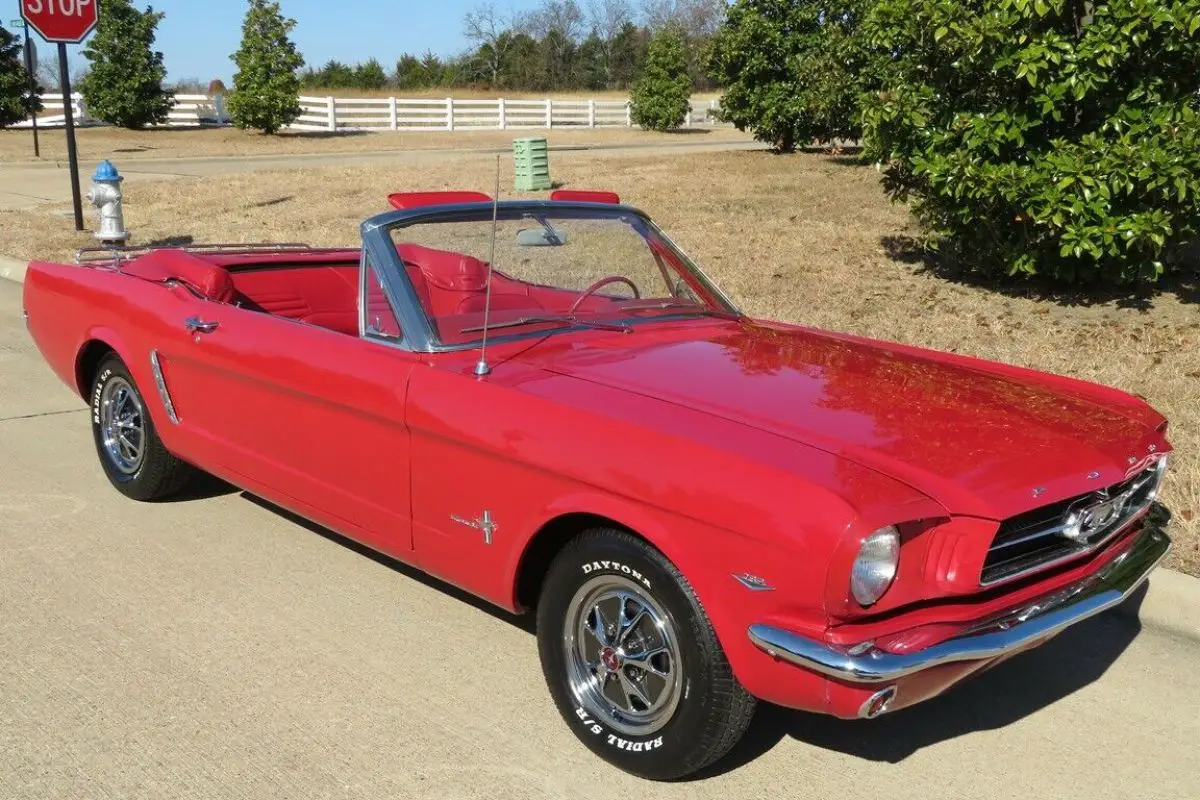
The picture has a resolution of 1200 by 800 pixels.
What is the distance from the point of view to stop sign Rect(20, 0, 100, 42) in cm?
1309

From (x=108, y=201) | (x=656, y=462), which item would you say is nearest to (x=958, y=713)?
(x=656, y=462)

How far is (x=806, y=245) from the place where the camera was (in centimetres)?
1147

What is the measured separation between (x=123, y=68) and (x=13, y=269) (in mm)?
23678

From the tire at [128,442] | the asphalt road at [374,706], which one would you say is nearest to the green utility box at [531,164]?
the tire at [128,442]

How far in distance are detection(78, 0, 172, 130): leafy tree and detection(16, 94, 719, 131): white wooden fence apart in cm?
295

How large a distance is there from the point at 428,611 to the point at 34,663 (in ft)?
4.26

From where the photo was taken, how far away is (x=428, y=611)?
4.38 metres

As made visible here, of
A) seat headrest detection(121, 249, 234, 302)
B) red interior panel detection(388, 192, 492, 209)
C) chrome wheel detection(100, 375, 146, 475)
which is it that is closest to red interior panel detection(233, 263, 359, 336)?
seat headrest detection(121, 249, 234, 302)

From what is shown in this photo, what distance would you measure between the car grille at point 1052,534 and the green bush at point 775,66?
48.1 feet

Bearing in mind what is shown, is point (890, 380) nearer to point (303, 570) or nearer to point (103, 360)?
point (303, 570)

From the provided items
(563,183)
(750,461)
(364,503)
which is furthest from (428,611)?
(563,183)

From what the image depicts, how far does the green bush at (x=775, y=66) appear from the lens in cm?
1870

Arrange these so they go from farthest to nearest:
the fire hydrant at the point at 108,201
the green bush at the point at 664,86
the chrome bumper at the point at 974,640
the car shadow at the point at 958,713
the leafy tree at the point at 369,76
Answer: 1. the leafy tree at the point at 369,76
2. the green bush at the point at 664,86
3. the fire hydrant at the point at 108,201
4. the car shadow at the point at 958,713
5. the chrome bumper at the point at 974,640

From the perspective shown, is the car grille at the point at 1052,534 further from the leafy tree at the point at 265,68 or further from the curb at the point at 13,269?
the leafy tree at the point at 265,68
